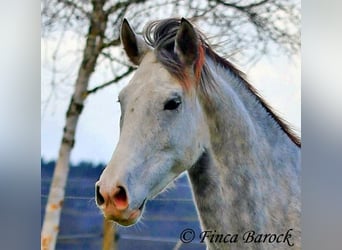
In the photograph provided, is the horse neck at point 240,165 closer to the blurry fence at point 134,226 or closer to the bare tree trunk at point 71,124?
the blurry fence at point 134,226

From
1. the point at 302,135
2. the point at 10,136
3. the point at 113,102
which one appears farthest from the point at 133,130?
the point at 302,135

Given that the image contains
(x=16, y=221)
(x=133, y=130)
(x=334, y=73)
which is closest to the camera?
(x=133, y=130)

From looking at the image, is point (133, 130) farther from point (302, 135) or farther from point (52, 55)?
point (302, 135)

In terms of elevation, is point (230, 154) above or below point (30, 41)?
below

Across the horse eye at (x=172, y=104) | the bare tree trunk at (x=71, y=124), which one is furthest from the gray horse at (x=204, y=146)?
the bare tree trunk at (x=71, y=124)

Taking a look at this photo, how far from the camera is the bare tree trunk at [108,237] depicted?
8.16 ft

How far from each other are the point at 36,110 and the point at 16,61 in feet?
0.79

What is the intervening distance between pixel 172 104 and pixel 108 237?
0.69 metres

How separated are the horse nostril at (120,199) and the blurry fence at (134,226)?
196 millimetres

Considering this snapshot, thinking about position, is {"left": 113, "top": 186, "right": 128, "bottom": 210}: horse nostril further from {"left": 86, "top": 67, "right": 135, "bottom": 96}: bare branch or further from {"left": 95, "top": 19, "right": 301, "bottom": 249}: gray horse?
{"left": 86, "top": 67, "right": 135, "bottom": 96}: bare branch

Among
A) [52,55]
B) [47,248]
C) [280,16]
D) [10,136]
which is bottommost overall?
[47,248]

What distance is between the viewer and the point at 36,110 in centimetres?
249

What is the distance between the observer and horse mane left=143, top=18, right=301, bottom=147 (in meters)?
2.39

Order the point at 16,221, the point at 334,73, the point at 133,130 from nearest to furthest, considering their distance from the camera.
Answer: the point at 133,130 < the point at 16,221 < the point at 334,73
